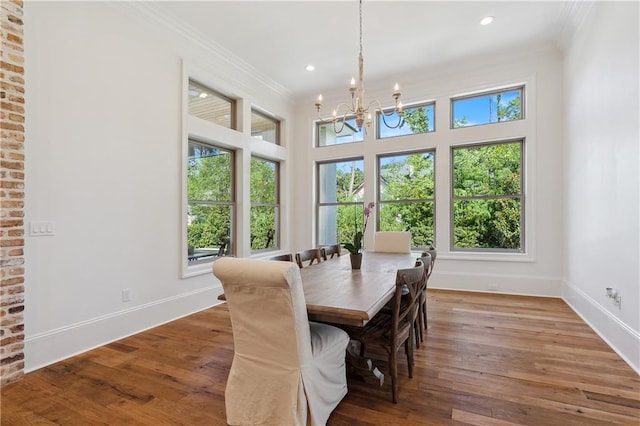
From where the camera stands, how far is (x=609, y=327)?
2807 mm

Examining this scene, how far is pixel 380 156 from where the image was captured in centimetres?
554

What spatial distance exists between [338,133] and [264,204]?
1.95 metres

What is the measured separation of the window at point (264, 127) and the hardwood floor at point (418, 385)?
3401mm

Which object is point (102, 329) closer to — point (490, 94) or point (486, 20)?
point (486, 20)

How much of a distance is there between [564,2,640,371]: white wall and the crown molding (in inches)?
164

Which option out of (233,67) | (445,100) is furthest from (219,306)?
(445,100)

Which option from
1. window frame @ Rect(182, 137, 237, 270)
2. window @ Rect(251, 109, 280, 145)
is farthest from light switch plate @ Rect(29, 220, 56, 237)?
window @ Rect(251, 109, 280, 145)

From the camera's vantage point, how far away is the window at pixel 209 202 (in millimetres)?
4133

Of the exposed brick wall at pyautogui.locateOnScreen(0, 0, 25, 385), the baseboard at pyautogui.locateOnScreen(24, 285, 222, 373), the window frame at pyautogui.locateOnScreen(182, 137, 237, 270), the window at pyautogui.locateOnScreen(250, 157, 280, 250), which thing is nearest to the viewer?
the exposed brick wall at pyautogui.locateOnScreen(0, 0, 25, 385)

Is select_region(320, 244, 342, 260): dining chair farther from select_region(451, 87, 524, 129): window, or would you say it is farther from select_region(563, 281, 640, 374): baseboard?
select_region(451, 87, 524, 129): window

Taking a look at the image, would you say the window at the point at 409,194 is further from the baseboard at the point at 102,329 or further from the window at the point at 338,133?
the baseboard at the point at 102,329

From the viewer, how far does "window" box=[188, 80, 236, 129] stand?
4.14m

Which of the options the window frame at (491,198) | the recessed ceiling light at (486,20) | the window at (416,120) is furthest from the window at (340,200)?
the recessed ceiling light at (486,20)

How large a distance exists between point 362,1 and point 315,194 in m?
3.40
